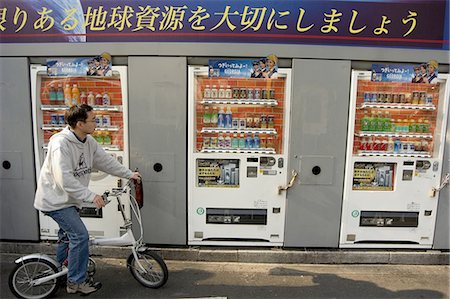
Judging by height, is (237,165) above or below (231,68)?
below

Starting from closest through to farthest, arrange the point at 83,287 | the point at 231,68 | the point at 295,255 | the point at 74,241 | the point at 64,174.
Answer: the point at 64,174, the point at 74,241, the point at 83,287, the point at 231,68, the point at 295,255

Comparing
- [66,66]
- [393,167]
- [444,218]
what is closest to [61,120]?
[66,66]

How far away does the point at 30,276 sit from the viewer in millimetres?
3260

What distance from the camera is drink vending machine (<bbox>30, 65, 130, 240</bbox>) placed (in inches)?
162

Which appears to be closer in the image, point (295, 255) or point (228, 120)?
point (295, 255)

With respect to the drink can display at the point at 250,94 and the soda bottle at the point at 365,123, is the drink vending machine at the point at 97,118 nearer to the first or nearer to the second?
the drink can display at the point at 250,94

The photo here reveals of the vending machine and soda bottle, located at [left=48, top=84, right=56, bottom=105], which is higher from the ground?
soda bottle, located at [left=48, top=84, right=56, bottom=105]

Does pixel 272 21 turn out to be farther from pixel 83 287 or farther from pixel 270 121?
pixel 83 287

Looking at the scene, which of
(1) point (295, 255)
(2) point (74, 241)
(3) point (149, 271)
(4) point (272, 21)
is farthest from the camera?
(1) point (295, 255)

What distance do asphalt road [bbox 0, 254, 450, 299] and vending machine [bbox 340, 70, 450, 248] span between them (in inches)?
16.8

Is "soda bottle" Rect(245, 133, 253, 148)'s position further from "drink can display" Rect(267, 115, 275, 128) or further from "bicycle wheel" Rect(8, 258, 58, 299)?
"bicycle wheel" Rect(8, 258, 58, 299)

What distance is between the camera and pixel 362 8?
3830mm

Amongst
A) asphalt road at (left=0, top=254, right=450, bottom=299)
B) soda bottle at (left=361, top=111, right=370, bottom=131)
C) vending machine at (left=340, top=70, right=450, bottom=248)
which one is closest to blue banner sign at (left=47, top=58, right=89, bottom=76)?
asphalt road at (left=0, top=254, right=450, bottom=299)

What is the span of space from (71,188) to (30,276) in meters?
1.15
